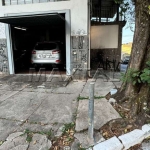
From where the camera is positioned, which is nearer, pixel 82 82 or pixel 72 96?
pixel 72 96

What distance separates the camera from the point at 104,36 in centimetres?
1020

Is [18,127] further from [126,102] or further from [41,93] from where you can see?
[126,102]

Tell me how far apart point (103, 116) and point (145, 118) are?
2.77ft

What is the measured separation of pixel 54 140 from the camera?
2.72 meters

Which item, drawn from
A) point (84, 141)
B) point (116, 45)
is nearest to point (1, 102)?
point (84, 141)

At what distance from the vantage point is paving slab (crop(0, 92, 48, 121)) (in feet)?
11.8

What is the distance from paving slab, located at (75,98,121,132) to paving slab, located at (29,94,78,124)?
21 cm

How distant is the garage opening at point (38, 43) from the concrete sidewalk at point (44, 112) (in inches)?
101

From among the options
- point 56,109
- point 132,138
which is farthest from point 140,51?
point 56,109

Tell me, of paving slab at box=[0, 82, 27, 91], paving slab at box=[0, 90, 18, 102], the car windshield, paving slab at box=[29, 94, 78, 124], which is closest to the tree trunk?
paving slab at box=[29, 94, 78, 124]

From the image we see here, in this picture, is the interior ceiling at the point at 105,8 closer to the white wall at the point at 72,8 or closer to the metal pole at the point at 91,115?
the white wall at the point at 72,8

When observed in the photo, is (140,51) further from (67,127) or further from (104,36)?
(104,36)

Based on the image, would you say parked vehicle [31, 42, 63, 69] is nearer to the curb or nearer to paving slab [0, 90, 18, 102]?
paving slab [0, 90, 18, 102]

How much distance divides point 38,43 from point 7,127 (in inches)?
238
